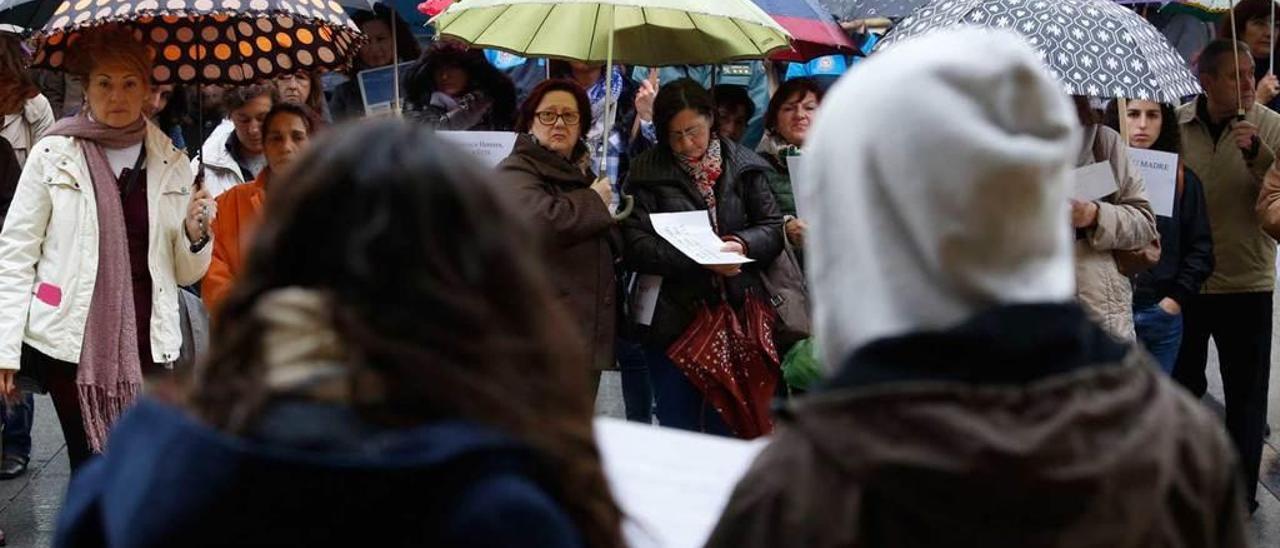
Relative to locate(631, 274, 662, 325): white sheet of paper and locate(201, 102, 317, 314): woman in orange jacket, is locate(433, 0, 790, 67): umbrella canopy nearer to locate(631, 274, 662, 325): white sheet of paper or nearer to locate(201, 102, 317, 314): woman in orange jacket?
locate(201, 102, 317, 314): woman in orange jacket

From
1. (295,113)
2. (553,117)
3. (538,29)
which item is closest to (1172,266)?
(553,117)

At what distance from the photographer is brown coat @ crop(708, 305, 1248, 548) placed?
199cm

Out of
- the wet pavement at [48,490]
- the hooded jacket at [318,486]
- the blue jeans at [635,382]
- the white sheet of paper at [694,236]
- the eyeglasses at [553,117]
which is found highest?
the hooded jacket at [318,486]

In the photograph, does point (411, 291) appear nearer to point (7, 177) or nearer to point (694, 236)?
point (694, 236)

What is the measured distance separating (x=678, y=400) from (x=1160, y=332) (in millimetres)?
1911

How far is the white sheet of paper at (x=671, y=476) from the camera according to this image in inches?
110

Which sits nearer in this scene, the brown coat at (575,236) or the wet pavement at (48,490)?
A: the brown coat at (575,236)

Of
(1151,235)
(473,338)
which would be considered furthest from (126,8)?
(473,338)

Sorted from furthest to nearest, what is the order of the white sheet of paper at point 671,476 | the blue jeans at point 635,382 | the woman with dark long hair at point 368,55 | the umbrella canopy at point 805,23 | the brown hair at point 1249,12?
the brown hair at point 1249,12
the woman with dark long hair at point 368,55
the blue jeans at point 635,382
the umbrella canopy at point 805,23
the white sheet of paper at point 671,476

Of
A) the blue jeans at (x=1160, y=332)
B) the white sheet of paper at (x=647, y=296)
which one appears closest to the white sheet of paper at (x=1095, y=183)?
the blue jeans at (x=1160, y=332)

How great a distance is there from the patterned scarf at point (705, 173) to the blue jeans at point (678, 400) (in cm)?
59

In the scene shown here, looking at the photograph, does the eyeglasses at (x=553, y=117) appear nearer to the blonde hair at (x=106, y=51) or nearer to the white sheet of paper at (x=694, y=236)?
the white sheet of paper at (x=694, y=236)

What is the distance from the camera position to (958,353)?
2.03 metres

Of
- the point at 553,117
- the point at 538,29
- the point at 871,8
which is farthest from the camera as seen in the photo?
the point at 871,8
